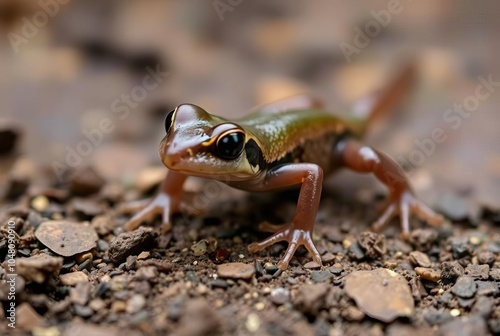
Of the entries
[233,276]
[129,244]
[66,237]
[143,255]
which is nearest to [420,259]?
[233,276]

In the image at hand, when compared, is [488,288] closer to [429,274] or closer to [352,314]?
[429,274]

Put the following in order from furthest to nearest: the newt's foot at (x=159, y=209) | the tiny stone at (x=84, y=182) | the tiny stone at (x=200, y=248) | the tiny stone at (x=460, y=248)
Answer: the tiny stone at (x=84, y=182), the newt's foot at (x=159, y=209), the tiny stone at (x=460, y=248), the tiny stone at (x=200, y=248)

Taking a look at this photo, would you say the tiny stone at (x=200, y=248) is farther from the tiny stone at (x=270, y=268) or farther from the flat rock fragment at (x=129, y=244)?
the tiny stone at (x=270, y=268)

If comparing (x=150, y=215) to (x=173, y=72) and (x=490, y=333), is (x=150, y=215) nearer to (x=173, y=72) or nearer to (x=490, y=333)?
(x=173, y=72)

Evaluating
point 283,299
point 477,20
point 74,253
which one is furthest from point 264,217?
point 477,20

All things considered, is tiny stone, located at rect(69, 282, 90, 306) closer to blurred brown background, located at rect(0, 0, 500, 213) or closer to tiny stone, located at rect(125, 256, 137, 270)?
tiny stone, located at rect(125, 256, 137, 270)

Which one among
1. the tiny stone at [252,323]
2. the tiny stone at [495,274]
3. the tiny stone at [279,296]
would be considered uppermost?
the tiny stone at [279,296]

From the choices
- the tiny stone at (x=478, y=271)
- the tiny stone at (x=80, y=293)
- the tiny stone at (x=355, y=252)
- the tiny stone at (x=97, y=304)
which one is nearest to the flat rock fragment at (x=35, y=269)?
the tiny stone at (x=80, y=293)
